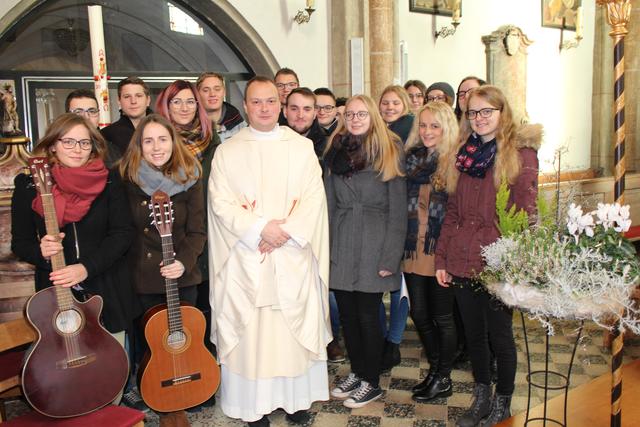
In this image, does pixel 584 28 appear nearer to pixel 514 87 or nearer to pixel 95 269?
pixel 514 87

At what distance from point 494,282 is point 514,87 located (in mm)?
8344

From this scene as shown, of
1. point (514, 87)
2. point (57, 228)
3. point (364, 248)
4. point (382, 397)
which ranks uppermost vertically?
point (514, 87)

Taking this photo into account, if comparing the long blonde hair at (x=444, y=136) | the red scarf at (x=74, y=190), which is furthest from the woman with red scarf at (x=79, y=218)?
the long blonde hair at (x=444, y=136)

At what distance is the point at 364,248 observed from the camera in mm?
3318

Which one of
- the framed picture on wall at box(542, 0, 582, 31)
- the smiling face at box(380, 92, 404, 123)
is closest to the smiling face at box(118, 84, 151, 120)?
the smiling face at box(380, 92, 404, 123)

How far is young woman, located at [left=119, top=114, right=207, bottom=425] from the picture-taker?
3074mm

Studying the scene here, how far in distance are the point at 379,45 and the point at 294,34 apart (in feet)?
3.29

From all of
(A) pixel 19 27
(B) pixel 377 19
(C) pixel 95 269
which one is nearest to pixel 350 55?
(B) pixel 377 19

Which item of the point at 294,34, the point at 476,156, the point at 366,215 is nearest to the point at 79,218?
the point at 366,215

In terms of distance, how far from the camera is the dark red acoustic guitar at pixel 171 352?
296 cm

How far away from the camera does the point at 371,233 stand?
10.9 ft

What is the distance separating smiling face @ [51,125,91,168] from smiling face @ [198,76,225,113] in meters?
1.11

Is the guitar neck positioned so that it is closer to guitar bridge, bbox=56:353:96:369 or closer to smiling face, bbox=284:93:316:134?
guitar bridge, bbox=56:353:96:369

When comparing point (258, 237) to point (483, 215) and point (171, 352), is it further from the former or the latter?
point (483, 215)
